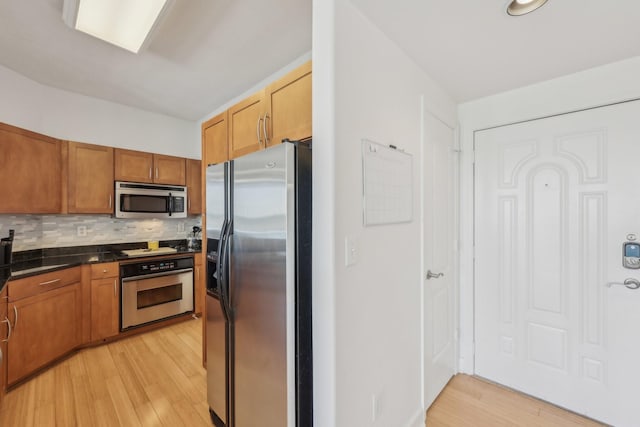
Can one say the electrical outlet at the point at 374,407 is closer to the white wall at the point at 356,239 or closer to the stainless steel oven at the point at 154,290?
the white wall at the point at 356,239

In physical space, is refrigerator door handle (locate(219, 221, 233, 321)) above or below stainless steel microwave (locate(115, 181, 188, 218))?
below

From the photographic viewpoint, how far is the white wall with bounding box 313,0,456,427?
1.20 meters

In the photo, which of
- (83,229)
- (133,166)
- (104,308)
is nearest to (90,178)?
(133,166)

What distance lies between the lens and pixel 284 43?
6.98 ft

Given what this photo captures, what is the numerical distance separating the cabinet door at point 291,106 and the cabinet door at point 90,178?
243 centimetres

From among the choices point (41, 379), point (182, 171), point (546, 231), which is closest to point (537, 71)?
point (546, 231)

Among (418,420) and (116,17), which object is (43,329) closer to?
(116,17)

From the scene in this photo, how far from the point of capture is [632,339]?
175cm

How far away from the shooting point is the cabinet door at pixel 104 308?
280cm

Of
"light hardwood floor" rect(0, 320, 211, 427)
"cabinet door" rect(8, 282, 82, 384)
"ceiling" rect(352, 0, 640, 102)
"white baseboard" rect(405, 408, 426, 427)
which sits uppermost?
"ceiling" rect(352, 0, 640, 102)

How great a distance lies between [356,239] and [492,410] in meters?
1.79

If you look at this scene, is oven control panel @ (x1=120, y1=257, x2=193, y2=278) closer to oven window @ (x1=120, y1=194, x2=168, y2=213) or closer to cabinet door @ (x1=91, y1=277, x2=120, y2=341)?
cabinet door @ (x1=91, y1=277, x2=120, y2=341)

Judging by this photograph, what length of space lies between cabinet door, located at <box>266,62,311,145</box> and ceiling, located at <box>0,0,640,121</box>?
45cm

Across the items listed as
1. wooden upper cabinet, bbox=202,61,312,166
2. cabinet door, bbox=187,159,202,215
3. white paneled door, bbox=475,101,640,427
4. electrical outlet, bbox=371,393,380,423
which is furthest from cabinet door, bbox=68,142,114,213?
white paneled door, bbox=475,101,640,427
